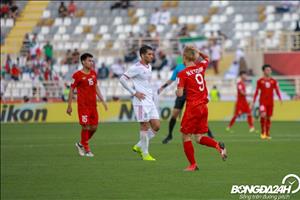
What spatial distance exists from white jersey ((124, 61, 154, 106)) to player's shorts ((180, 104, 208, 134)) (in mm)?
2816

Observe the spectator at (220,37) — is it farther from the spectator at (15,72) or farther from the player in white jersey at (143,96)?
the player in white jersey at (143,96)

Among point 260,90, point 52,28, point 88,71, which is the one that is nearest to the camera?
point 88,71

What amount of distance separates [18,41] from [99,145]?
27.4 m

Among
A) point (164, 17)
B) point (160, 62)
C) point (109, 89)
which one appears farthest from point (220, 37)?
point (109, 89)

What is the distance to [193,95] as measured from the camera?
16656mm

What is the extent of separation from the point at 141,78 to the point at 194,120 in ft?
10.0

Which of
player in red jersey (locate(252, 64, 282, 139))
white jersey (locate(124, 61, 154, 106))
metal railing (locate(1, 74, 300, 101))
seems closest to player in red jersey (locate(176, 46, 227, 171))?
white jersey (locate(124, 61, 154, 106))

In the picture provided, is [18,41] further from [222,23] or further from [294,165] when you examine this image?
[294,165]

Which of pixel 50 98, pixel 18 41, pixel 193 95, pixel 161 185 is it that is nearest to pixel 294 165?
pixel 193 95

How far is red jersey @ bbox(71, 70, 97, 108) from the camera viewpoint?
20.6 meters

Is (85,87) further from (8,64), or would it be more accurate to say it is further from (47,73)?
(8,64)

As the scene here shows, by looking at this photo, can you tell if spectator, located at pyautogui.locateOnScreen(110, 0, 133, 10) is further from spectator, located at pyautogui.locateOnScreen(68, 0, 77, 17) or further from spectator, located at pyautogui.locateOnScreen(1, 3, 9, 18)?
spectator, located at pyautogui.locateOnScreen(1, 3, 9, 18)

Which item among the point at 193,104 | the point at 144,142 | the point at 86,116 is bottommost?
the point at 144,142

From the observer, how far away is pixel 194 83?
16.5 meters
